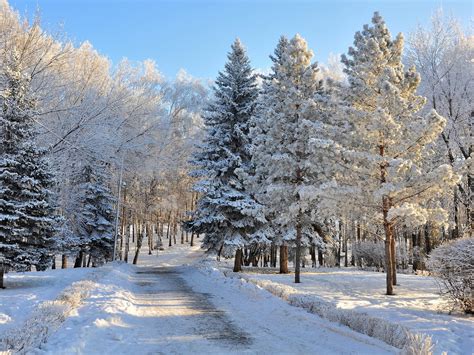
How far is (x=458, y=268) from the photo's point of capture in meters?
9.32

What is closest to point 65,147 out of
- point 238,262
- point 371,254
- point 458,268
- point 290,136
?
point 238,262

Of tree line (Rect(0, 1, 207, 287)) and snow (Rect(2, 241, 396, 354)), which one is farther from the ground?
tree line (Rect(0, 1, 207, 287))

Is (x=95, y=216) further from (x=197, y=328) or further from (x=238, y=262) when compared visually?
(x=197, y=328)

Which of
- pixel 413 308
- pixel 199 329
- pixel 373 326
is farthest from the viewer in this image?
pixel 413 308

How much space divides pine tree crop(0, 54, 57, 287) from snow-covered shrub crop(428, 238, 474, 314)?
14.6 m

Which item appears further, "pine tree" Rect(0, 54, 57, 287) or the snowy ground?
"pine tree" Rect(0, 54, 57, 287)

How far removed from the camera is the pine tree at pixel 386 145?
1359 cm

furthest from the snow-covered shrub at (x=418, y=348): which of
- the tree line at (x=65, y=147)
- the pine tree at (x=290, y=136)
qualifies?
the tree line at (x=65, y=147)

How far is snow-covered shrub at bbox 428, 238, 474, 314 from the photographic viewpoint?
9.21 metres

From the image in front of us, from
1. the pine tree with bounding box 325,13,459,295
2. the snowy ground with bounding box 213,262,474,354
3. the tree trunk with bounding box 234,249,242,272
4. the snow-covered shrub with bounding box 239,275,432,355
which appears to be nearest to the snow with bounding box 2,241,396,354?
the snow-covered shrub with bounding box 239,275,432,355

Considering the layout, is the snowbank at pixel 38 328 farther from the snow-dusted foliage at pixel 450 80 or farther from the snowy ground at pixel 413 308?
the snow-dusted foliage at pixel 450 80

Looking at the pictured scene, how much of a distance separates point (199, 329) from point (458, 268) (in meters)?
6.14

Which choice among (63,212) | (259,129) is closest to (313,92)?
(259,129)

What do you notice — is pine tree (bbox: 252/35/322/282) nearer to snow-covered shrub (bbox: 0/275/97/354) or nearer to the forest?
the forest
